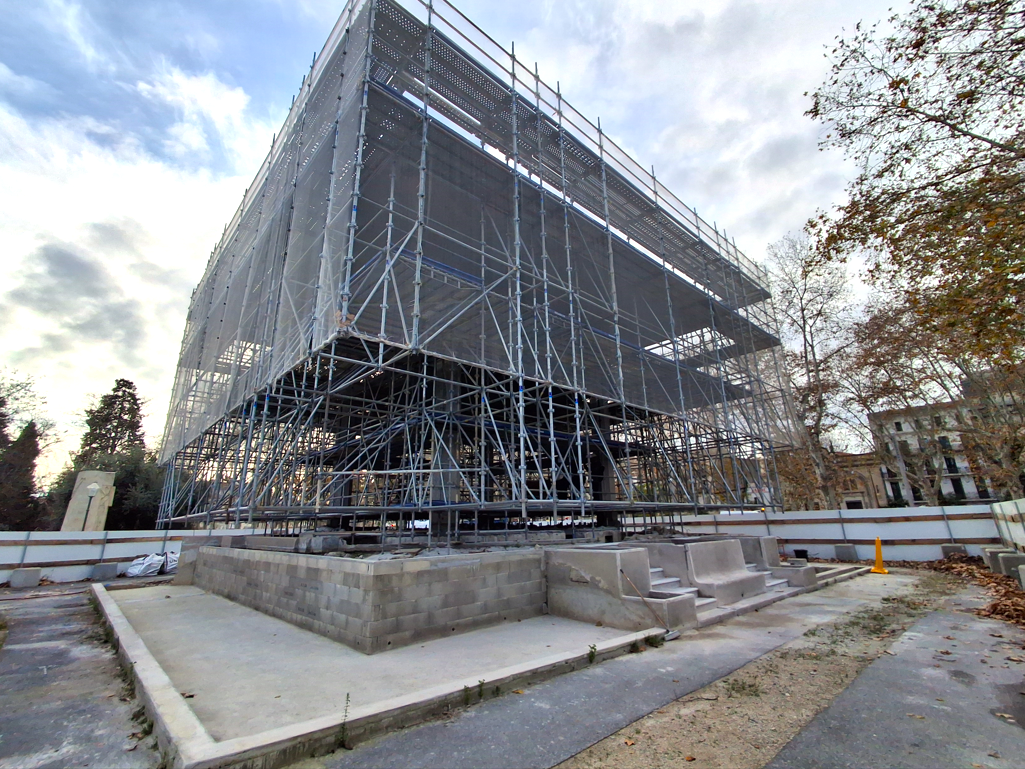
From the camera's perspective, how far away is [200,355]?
714 inches

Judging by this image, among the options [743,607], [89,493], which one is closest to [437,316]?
[743,607]

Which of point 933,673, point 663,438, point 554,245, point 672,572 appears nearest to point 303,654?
point 672,572

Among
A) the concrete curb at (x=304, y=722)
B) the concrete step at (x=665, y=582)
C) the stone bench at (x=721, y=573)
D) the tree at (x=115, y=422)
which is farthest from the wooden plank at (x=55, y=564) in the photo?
the tree at (x=115, y=422)

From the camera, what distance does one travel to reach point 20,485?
2653cm

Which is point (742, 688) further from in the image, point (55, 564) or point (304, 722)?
point (55, 564)

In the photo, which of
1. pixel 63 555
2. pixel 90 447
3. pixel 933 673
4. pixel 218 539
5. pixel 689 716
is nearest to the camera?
pixel 689 716

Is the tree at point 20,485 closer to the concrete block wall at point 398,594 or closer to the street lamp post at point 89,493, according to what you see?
the street lamp post at point 89,493

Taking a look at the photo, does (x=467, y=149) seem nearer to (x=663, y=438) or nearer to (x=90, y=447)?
(x=663, y=438)

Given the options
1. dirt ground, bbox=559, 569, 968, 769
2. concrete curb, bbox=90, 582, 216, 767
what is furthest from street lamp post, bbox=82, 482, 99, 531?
dirt ground, bbox=559, 569, 968, 769

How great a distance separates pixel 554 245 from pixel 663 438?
8115mm

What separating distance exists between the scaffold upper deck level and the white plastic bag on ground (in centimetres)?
269

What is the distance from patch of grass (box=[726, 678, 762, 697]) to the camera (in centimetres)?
436

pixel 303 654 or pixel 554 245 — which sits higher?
pixel 554 245

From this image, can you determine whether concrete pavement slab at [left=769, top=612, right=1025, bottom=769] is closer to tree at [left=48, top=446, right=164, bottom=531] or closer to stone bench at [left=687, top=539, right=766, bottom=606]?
stone bench at [left=687, top=539, right=766, bottom=606]
